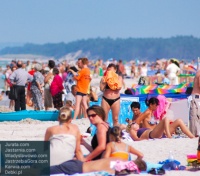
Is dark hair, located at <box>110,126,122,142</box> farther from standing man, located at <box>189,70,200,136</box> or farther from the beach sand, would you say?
standing man, located at <box>189,70,200,136</box>

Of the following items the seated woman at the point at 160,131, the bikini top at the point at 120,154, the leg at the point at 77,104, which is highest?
the leg at the point at 77,104

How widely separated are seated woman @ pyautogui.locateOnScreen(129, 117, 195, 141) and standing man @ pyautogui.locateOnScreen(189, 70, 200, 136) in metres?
0.30

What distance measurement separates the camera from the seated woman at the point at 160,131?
35.4ft

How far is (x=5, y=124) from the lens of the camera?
1435 centimetres

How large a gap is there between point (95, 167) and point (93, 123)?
30.8 inches

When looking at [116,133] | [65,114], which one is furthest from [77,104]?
[65,114]

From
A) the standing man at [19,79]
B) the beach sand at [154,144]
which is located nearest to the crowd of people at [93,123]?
the standing man at [19,79]

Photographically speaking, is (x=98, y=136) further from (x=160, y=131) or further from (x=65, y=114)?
(x=160, y=131)

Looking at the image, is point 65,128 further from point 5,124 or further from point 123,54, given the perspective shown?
point 123,54

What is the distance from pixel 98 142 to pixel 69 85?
7901mm

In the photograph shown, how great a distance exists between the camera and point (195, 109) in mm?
11016

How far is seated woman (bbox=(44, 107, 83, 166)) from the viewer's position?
8367 mm

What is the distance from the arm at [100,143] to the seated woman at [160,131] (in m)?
2.05

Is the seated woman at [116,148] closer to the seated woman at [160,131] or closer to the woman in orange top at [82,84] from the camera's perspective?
the seated woman at [160,131]
